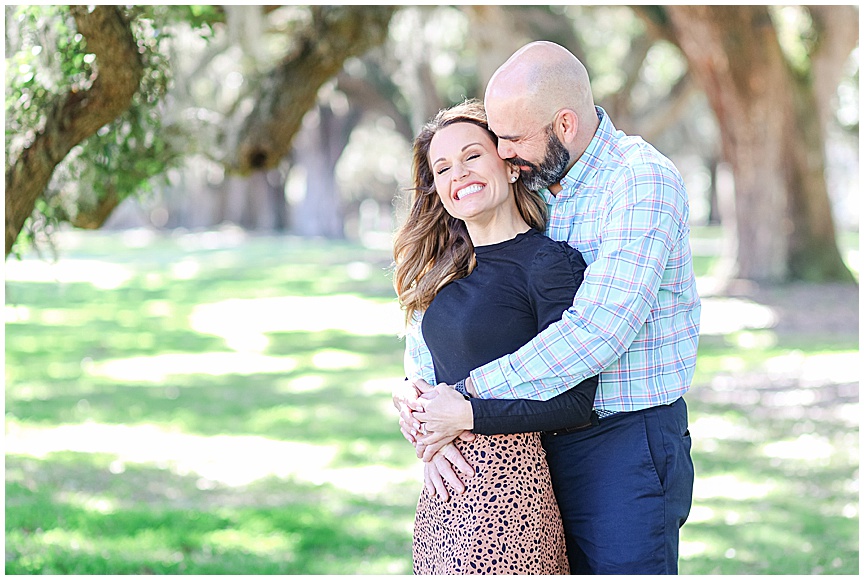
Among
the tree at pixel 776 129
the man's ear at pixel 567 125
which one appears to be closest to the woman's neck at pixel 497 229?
the man's ear at pixel 567 125

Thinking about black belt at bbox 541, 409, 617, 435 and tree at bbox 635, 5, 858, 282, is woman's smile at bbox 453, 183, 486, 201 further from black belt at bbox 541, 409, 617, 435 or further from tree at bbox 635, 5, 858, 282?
tree at bbox 635, 5, 858, 282

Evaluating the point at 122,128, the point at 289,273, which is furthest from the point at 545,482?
the point at 289,273

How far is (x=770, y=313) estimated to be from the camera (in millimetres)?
14602

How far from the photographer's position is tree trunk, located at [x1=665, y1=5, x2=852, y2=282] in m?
15.0

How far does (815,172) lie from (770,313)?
3.30m

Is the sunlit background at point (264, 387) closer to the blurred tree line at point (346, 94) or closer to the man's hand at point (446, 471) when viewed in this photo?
the blurred tree line at point (346, 94)

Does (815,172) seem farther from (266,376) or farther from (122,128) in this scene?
(122,128)

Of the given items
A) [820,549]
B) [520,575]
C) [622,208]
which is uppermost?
[622,208]

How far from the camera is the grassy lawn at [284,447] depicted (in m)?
5.44

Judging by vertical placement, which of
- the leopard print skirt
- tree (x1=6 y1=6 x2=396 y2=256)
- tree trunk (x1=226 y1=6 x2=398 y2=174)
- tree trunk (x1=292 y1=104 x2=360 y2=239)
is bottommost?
the leopard print skirt

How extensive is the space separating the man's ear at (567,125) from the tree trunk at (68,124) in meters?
1.97

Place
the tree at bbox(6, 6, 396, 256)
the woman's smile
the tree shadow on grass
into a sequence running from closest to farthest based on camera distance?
1. the woman's smile
2. the tree at bbox(6, 6, 396, 256)
3. the tree shadow on grass

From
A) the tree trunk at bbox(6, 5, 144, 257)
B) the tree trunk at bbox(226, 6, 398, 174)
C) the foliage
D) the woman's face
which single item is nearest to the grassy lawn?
the foliage

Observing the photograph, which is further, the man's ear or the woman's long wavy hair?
the woman's long wavy hair
